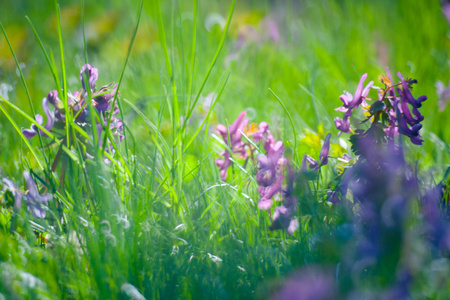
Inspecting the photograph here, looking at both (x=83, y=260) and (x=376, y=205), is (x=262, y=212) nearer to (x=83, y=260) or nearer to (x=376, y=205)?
(x=376, y=205)

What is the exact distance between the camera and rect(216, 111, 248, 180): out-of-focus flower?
104 centimetres

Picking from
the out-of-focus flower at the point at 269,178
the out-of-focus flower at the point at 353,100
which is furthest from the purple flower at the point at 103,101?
the out-of-focus flower at the point at 353,100

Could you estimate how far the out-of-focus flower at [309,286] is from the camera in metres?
0.58

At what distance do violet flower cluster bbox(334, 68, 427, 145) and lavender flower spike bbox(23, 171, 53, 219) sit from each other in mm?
638

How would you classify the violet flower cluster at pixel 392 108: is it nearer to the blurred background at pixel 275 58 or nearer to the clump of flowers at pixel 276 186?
the clump of flowers at pixel 276 186

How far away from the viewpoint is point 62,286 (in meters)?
0.69

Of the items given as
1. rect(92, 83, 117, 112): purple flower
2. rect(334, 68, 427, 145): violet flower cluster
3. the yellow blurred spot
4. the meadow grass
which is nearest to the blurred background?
the meadow grass

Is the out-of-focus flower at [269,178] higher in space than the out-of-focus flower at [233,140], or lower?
lower

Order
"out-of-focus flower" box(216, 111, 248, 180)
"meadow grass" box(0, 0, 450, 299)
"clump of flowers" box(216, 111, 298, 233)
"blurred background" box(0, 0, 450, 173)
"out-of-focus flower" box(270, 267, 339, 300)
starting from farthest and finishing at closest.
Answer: "blurred background" box(0, 0, 450, 173)
"out-of-focus flower" box(216, 111, 248, 180)
"clump of flowers" box(216, 111, 298, 233)
"meadow grass" box(0, 0, 450, 299)
"out-of-focus flower" box(270, 267, 339, 300)

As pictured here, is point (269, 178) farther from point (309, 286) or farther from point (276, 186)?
point (309, 286)

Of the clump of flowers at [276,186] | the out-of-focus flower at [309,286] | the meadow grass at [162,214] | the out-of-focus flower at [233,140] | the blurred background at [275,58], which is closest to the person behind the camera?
the out-of-focus flower at [309,286]

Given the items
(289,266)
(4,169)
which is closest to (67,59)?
(4,169)

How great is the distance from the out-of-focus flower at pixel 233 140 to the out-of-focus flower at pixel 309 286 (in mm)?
415

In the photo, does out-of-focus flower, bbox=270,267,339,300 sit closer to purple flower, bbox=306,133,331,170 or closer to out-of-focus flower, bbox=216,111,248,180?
purple flower, bbox=306,133,331,170
